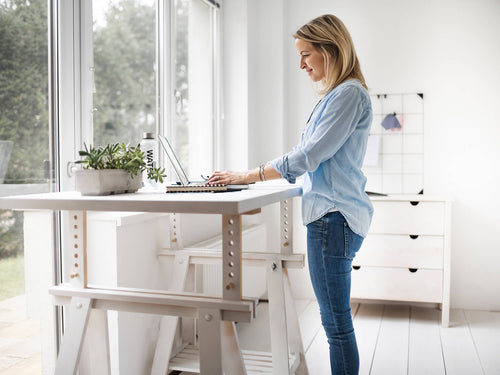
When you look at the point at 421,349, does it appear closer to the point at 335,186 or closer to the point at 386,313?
the point at 386,313

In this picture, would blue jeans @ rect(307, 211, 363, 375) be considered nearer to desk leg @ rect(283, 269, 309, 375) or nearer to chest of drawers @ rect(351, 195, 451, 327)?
desk leg @ rect(283, 269, 309, 375)

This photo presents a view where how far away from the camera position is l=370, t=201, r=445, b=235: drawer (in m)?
3.13

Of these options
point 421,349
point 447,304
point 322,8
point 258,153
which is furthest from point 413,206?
point 322,8

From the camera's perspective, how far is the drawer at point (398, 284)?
314cm

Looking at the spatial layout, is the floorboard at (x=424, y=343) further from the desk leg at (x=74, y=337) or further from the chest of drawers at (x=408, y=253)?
the desk leg at (x=74, y=337)

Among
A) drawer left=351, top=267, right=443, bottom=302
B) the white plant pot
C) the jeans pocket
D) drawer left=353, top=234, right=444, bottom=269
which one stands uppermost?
the white plant pot

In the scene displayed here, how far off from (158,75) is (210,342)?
68.4 inches

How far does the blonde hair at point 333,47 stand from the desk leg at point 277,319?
0.68 m

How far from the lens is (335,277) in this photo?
63.7 inches

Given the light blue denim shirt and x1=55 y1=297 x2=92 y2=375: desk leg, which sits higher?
the light blue denim shirt

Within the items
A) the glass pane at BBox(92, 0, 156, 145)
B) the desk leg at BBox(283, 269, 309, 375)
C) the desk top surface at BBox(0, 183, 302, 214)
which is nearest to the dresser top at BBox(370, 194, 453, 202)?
the desk leg at BBox(283, 269, 309, 375)

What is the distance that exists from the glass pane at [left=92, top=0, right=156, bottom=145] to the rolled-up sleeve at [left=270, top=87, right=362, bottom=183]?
0.95 metres

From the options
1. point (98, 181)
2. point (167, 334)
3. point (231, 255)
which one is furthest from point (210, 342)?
point (167, 334)

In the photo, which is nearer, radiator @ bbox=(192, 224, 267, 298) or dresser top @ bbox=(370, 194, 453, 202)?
radiator @ bbox=(192, 224, 267, 298)
